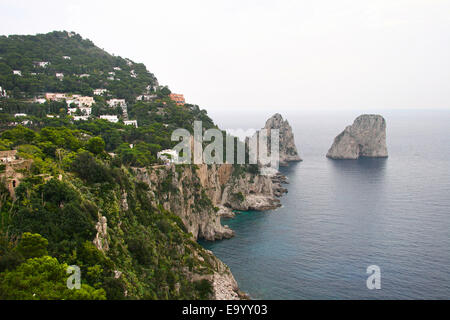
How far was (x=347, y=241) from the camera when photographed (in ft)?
145

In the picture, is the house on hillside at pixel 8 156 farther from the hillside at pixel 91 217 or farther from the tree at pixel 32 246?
the tree at pixel 32 246

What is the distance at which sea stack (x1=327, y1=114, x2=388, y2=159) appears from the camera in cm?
10875

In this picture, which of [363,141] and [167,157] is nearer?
[167,157]

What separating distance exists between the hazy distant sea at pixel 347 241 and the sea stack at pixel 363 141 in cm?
2766

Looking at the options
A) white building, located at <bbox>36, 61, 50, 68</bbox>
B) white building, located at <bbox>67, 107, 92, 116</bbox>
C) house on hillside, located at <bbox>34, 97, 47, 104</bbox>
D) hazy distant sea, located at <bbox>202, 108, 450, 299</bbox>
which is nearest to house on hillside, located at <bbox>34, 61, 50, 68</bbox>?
white building, located at <bbox>36, 61, 50, 68</bbox>

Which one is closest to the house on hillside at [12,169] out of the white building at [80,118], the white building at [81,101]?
the white building at [80,118]

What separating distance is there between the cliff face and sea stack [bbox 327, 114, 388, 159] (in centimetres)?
5082

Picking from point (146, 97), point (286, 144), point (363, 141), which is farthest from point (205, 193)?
point (363, 141)

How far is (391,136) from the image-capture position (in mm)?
161500

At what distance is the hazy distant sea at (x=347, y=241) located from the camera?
33.5 meters

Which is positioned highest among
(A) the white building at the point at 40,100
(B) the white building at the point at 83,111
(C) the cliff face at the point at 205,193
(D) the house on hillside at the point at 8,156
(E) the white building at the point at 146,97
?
(E) the white building at the point at 146,97

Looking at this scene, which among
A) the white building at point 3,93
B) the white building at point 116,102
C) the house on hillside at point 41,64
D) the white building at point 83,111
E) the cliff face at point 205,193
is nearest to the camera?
the cliff face at point 205,193

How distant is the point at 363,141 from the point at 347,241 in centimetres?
7440

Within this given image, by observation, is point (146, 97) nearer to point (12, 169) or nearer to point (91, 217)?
point (12, 169)
